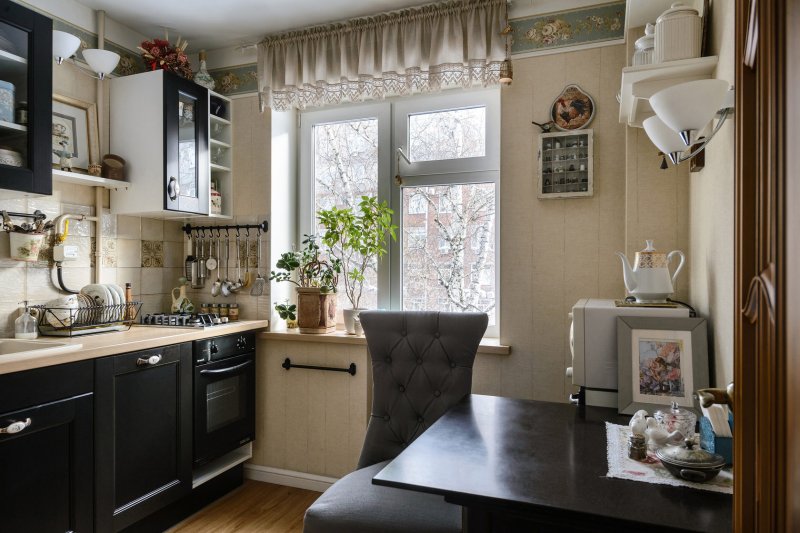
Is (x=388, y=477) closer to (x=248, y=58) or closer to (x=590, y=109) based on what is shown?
(x=590, y=109)

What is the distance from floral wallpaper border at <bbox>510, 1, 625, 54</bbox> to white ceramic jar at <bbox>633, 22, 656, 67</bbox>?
2.64ft

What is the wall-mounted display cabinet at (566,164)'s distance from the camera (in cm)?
239

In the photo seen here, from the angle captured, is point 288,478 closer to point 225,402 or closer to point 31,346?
point 225,402

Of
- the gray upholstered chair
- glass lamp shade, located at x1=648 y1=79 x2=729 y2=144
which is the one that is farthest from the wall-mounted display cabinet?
glass lamp shade, located at x1=648 y1=79 x2=729 y2=144

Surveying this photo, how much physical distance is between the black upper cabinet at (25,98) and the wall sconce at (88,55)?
6 centimetres

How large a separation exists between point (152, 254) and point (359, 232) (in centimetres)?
127

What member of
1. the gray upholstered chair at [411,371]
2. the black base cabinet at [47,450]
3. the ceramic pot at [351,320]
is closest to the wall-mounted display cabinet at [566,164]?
the gray upholstered chair at [411,371]

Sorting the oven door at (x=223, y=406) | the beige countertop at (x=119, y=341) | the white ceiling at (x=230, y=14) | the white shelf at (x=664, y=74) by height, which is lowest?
the oven door at (x=223, y=406)

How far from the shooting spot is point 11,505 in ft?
5.64

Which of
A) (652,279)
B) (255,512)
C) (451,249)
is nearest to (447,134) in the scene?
(451,249)

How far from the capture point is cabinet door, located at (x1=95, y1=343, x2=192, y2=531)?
203 cm

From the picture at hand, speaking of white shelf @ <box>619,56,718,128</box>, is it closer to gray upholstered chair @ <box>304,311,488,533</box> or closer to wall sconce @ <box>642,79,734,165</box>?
wall sconce @ <box>642,79,734,165</box>

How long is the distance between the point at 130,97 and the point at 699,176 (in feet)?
8.82

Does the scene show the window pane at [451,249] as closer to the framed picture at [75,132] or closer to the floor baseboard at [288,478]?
the floor baseboard at [288,478]
